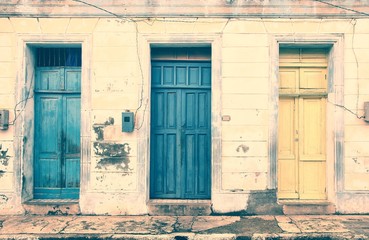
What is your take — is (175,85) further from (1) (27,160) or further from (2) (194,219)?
(1) (27,160)

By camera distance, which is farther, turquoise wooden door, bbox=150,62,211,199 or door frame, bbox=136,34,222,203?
turquoise wooden door, bbox=150,62,211,199

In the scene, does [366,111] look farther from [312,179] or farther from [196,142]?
[196,142]

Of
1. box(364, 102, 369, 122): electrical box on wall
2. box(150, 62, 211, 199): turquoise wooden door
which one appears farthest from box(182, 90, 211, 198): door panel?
box(364, 102, 369, 122): electrical box on wall

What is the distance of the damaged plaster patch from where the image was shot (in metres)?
6.62

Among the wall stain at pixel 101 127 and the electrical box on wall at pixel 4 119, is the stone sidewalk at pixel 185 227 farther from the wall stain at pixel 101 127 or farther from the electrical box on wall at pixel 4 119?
the electrical box on wall at pixel 4 119

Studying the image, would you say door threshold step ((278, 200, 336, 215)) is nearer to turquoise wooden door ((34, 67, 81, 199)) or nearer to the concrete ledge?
the concrete ledge

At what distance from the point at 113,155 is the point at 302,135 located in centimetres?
366

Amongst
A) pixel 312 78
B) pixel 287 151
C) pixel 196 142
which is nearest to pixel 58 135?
pixel 196 142

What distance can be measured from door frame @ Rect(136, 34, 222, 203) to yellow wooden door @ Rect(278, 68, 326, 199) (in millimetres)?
1282

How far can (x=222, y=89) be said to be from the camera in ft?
21.7

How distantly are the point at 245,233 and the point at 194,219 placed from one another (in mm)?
1067

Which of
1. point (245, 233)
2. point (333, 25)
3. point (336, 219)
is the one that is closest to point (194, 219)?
point (245, 233)

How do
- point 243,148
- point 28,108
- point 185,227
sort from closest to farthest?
point 185,227
point 243,148
point 28,108

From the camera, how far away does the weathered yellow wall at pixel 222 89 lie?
21.6 ft
